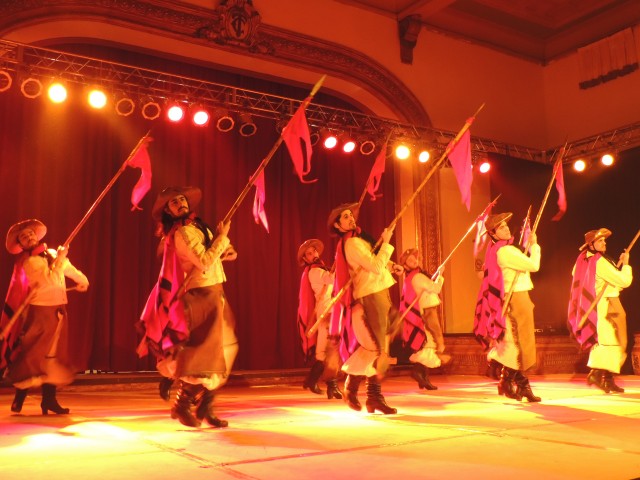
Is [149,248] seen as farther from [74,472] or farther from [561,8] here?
[561,8]

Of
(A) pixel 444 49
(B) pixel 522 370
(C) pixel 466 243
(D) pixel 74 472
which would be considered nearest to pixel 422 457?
(D) pixel 74 472

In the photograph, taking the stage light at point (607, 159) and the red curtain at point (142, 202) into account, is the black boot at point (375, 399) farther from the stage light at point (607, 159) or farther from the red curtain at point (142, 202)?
the stage light at point (607, 159)

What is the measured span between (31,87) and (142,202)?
5.90ft

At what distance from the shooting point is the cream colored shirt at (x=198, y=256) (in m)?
3.19

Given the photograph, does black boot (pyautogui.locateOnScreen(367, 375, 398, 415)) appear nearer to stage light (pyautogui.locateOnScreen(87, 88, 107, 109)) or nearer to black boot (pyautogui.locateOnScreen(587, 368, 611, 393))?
black boot (pyautogui.locateOnScreen(587, 368, 611, 393))

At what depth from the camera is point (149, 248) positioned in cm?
720

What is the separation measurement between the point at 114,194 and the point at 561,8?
6.51 m

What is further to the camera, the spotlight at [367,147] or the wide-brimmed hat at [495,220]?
the spotlight at [367,147]

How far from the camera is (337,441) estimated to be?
9.42ft

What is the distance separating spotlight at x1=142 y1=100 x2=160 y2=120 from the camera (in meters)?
6.13

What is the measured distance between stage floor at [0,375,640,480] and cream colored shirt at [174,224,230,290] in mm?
750

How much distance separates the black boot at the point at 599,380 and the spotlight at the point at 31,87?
526 centimetres

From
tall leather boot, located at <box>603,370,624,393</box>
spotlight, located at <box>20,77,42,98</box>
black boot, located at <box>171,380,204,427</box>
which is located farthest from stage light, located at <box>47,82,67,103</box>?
tall leather boot, located at <box>603,370,624,393</box>

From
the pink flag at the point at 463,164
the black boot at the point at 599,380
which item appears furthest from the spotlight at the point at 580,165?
the black boot at the point at 599,380
